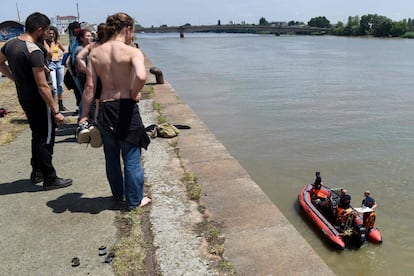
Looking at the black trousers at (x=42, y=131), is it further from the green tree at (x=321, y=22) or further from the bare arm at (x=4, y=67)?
the green tree at (x=321, y=22)

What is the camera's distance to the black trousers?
13.9 feet

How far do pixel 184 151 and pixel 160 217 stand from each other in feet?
7.03

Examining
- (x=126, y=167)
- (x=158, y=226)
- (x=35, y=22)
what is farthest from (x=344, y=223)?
(x=35, y=22)

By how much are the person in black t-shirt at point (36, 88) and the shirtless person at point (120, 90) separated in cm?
72

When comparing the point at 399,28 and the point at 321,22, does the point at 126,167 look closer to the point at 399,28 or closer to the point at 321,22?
the point at 399,28

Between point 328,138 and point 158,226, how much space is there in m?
9.48

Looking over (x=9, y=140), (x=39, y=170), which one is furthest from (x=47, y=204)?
(x=9, y=140)

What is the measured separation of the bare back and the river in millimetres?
4033

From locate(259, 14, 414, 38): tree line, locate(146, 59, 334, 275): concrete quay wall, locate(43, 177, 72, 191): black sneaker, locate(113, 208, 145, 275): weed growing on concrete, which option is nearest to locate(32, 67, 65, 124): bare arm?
locate(43, 177, 72, 191): black sneaker

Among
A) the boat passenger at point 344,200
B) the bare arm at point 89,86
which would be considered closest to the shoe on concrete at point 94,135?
the bare arm at point 89,86

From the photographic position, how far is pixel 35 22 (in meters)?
4.01

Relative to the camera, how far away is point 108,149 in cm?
374

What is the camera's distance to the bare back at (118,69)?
11.0 ft

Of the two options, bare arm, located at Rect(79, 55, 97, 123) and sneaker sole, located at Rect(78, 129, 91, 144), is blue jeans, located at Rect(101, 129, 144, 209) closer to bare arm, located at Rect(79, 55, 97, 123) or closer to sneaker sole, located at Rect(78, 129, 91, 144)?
sneaker sole, located at Rect(78, 129, 91, 144)
